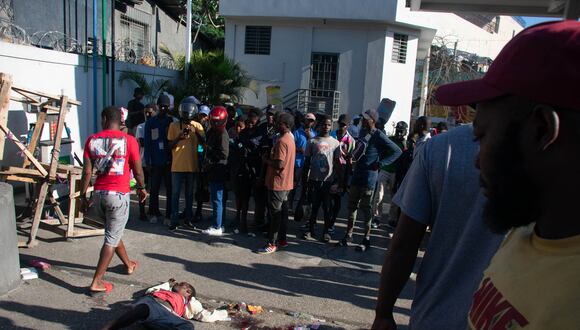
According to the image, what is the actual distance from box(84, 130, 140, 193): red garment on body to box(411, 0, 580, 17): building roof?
14.3ft

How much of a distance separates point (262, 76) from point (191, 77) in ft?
15.1

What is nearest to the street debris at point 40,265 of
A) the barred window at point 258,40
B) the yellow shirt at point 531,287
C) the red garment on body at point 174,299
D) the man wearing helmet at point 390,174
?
the red garment on body at point 174,299

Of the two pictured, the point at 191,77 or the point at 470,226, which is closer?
the point at 470,226

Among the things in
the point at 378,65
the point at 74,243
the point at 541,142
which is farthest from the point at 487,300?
the point at 378,65

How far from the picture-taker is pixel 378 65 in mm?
16984

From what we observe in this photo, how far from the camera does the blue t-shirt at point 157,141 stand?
6895 millimetres

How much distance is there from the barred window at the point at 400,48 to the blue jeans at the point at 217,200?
12892mm

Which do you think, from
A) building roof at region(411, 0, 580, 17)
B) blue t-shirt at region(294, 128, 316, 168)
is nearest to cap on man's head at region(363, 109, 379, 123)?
blue t-shirt at region(294, 128, 316, 168)

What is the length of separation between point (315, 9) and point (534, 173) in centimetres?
1684

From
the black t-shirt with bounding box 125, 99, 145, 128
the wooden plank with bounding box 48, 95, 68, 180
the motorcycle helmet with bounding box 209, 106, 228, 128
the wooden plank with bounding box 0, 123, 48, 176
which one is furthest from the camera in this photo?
the black t-shirt with bounding box 125, 99, 145, 128

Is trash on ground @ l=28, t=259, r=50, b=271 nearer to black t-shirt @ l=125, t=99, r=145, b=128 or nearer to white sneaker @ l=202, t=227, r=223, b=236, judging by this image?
white sneaker @ l=202, t=227, r=223, b=236

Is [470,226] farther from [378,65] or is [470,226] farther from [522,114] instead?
[378,65]

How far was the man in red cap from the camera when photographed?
35.2 inches

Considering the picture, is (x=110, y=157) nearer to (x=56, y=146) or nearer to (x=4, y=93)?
(x=56, y=146)
